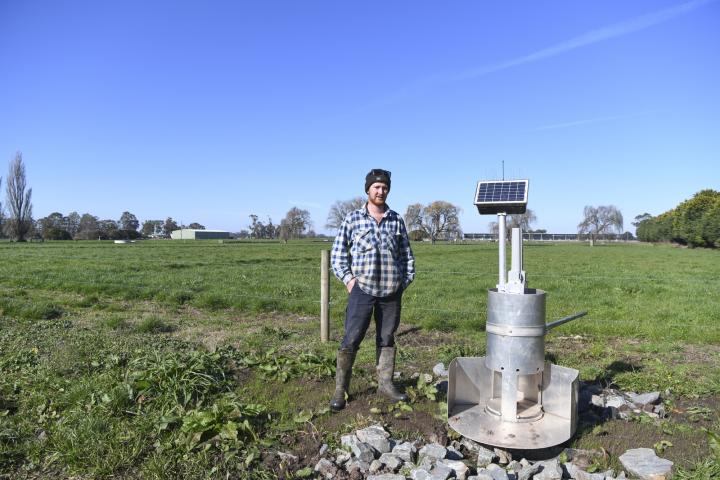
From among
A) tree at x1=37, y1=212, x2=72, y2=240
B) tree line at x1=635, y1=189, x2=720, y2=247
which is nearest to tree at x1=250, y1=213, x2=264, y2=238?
tree at x1=37, y1=212, x2=72, y2=240

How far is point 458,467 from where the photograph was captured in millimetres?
3465

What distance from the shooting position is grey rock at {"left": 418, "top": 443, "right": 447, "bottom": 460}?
3.65 meters

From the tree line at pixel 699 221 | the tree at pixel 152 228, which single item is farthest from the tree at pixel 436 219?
the tree at pixel 152 228

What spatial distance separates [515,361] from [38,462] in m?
3.80

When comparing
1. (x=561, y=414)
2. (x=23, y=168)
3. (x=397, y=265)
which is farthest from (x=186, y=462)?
(x=23, y=168)

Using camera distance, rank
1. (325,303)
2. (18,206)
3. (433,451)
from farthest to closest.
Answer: (18,206) → (325,303) → (433,451)

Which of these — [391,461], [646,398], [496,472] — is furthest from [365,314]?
[646,398]

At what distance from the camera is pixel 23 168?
8050 centimetres

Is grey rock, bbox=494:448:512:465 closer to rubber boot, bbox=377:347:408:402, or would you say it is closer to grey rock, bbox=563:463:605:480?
grey rock, bbox=563:463:605:480

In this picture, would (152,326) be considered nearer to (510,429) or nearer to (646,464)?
(510,429)

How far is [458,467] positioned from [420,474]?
29cm

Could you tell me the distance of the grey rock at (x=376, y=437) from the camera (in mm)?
3794

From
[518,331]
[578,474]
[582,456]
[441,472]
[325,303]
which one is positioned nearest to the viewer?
[441,472]

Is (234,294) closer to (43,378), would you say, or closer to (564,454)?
(43,378)
